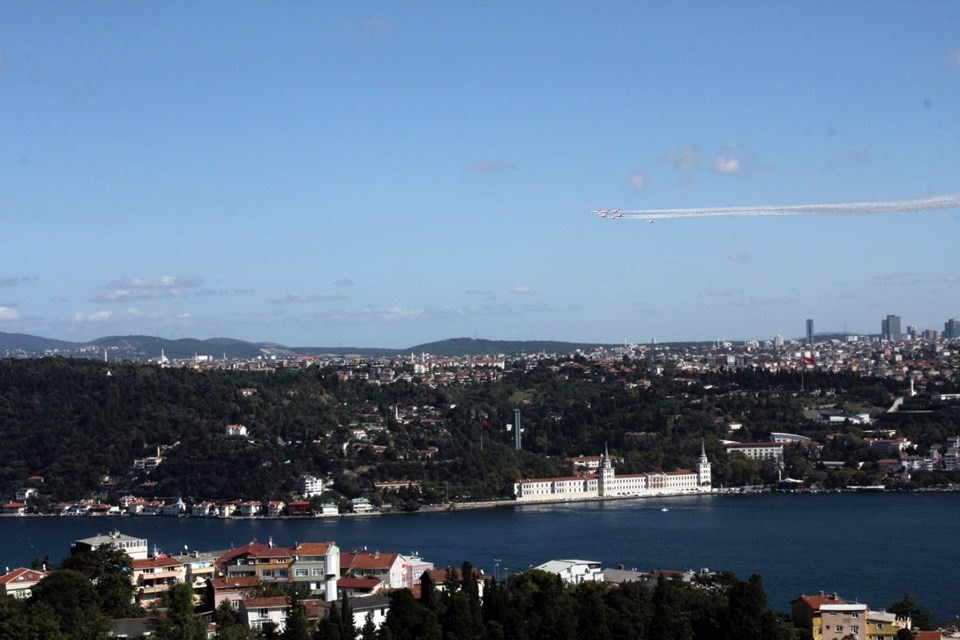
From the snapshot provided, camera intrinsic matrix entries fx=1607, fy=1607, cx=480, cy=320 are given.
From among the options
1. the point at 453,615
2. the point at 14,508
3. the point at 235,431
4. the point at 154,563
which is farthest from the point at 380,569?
the point at 235,431

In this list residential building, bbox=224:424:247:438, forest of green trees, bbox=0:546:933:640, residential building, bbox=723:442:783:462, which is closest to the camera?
forest of green trees, bbox=0:546:933:640

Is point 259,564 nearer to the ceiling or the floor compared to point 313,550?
nearer to the floor

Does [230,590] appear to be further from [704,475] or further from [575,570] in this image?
[704,475]

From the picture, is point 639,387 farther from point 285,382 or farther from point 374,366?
point 374,366

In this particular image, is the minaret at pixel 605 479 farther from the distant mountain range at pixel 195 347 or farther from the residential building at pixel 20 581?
the distant mountain range at pixel 195 347

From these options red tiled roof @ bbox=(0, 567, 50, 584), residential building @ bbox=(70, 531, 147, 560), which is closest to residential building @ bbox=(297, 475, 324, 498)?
residential building @ bbox=(70, 531, 147, 560)

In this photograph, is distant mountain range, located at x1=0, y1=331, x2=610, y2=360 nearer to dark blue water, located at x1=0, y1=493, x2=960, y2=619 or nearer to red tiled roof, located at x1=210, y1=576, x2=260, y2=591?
dark blue water, located at x1=0, y1=493, x2=960, y2=619

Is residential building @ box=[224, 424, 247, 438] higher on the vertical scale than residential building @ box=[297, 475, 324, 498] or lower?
higher
